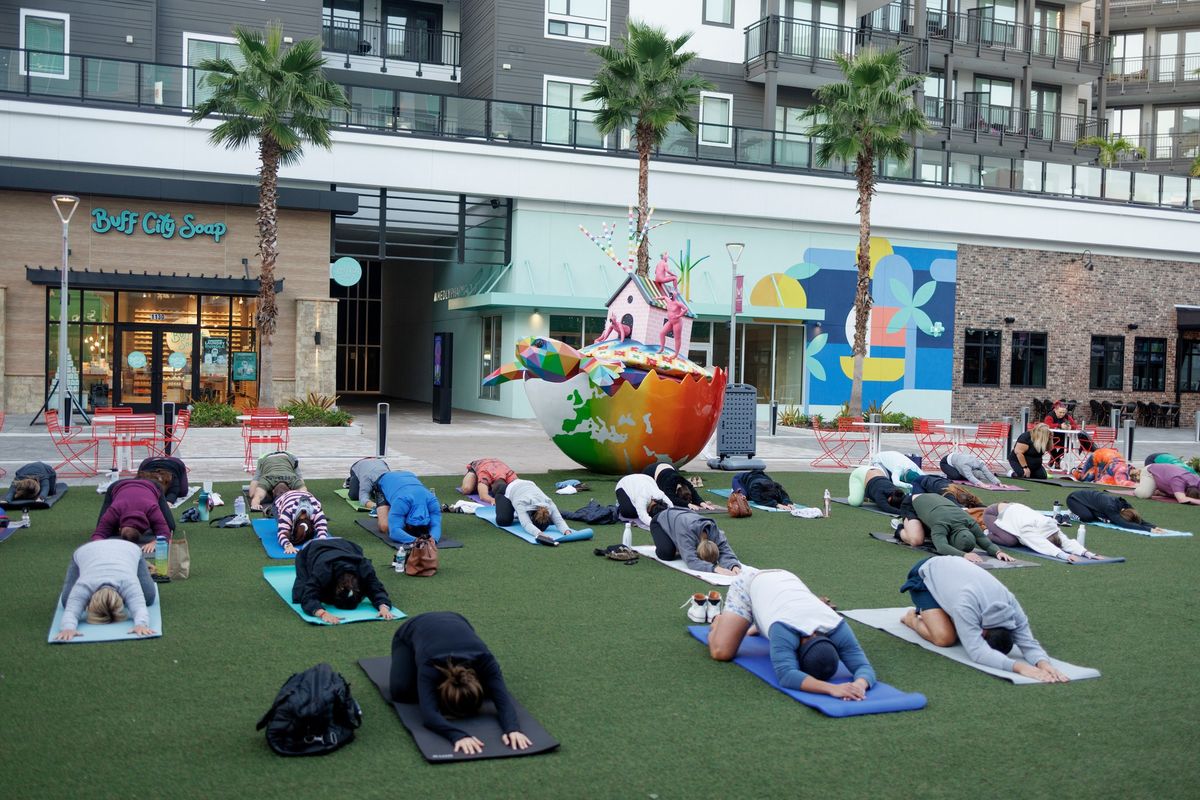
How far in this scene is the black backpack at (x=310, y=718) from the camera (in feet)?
18.2

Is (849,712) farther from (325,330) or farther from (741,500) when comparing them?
(325,330)

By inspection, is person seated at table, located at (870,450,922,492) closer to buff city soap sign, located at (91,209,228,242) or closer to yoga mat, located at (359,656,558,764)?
yoga mat, located at (359,656,558,764)

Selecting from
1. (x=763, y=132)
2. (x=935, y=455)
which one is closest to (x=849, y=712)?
(x=935, y=455)

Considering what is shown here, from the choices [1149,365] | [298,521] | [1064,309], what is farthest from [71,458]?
[1149,365]

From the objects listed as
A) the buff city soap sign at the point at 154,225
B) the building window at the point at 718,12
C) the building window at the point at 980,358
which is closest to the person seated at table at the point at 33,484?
the buff city soap sign at the point at 154,225

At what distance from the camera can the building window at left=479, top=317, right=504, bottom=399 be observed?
1246 inches

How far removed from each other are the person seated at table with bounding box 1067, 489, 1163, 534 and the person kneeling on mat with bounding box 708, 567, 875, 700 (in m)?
8.80

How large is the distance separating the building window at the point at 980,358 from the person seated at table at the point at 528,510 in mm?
26405

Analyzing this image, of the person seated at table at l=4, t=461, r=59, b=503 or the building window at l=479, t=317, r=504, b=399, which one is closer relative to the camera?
the person seated at table at l=4, t=461, r=59, b=503

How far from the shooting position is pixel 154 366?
27.1 meters

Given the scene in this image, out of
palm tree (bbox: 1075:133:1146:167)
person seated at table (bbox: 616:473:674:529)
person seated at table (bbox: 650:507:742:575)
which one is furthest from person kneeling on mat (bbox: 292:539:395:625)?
palm tree (bbox: 1075:133:1146:167)

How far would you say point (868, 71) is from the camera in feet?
90.5

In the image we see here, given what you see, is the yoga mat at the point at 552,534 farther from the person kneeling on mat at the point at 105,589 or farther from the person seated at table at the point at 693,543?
the person kneeling on mat at the point at 105,589

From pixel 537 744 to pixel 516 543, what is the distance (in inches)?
242
